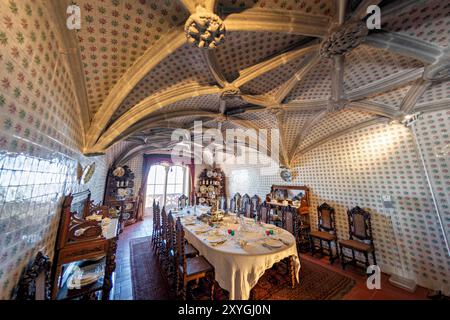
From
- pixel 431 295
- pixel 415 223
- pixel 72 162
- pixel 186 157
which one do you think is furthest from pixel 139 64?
pixel 186 157

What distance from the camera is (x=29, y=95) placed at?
1.12 meters

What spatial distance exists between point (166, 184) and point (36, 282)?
7.18m

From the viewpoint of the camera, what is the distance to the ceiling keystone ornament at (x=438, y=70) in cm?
184

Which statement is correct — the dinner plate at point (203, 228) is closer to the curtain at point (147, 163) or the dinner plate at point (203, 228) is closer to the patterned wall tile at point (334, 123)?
the patterned wall tile at point (334, 123)

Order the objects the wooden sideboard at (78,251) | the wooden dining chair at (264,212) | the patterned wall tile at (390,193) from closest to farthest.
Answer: the wooden sideboard at (78,251)
the patterned wall tile at (390,193)
the wooden dining chair at (264,212)

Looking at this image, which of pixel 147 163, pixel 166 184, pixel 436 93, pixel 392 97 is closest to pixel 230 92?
pixel 392 97

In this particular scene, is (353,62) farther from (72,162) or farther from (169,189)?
(169,189)

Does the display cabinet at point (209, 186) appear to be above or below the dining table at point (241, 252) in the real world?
above

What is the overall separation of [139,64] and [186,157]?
6.86 metres

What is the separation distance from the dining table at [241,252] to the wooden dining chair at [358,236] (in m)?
1.59

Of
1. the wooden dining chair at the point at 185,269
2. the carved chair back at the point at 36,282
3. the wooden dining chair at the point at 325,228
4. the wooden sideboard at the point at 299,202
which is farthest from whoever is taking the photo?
the wooden sideboard at the point at 299,202

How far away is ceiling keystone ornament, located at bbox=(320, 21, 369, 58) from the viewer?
5.15 ft

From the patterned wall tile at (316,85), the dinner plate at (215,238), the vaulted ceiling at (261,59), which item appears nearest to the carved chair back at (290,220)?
the dinner plate at (215,238)

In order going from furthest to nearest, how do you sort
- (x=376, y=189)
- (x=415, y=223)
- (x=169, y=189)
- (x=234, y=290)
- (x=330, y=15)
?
(x=169, y=189)
(x=376, y=189)
(x=415, y=223)
(x=234, y=290)
(x=330, y=15)
